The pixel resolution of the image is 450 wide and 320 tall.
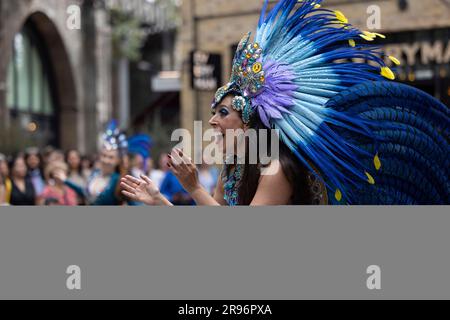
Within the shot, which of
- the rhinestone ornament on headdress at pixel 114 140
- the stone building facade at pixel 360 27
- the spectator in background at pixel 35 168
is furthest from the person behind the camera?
the stone building facade at pixel 360 27

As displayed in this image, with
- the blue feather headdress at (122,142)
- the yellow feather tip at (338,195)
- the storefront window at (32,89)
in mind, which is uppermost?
the storefront window at (32,89)

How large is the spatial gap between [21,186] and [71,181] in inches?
32.1

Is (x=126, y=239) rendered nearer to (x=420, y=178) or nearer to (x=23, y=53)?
(x=420, y=178)

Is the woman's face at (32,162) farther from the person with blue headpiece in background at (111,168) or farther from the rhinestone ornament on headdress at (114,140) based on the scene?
the rhinestone ornament on headdress at (114,140)

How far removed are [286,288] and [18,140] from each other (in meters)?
15.1

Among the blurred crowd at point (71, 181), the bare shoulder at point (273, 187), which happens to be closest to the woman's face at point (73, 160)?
the blurred crowd at point (71, 181)

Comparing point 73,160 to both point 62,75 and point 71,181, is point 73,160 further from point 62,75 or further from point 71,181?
point 62,75

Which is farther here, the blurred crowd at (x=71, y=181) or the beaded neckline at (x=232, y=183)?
the blurred crowd at (x=71, y=181)

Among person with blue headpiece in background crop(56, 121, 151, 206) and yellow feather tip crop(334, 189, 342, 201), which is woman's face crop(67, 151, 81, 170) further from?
yellow feather tip crop(334, 189, 342, 201)

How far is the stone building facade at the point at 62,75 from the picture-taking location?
2139cm

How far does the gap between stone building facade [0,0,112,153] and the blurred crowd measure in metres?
11.2

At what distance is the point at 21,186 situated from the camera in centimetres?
859
